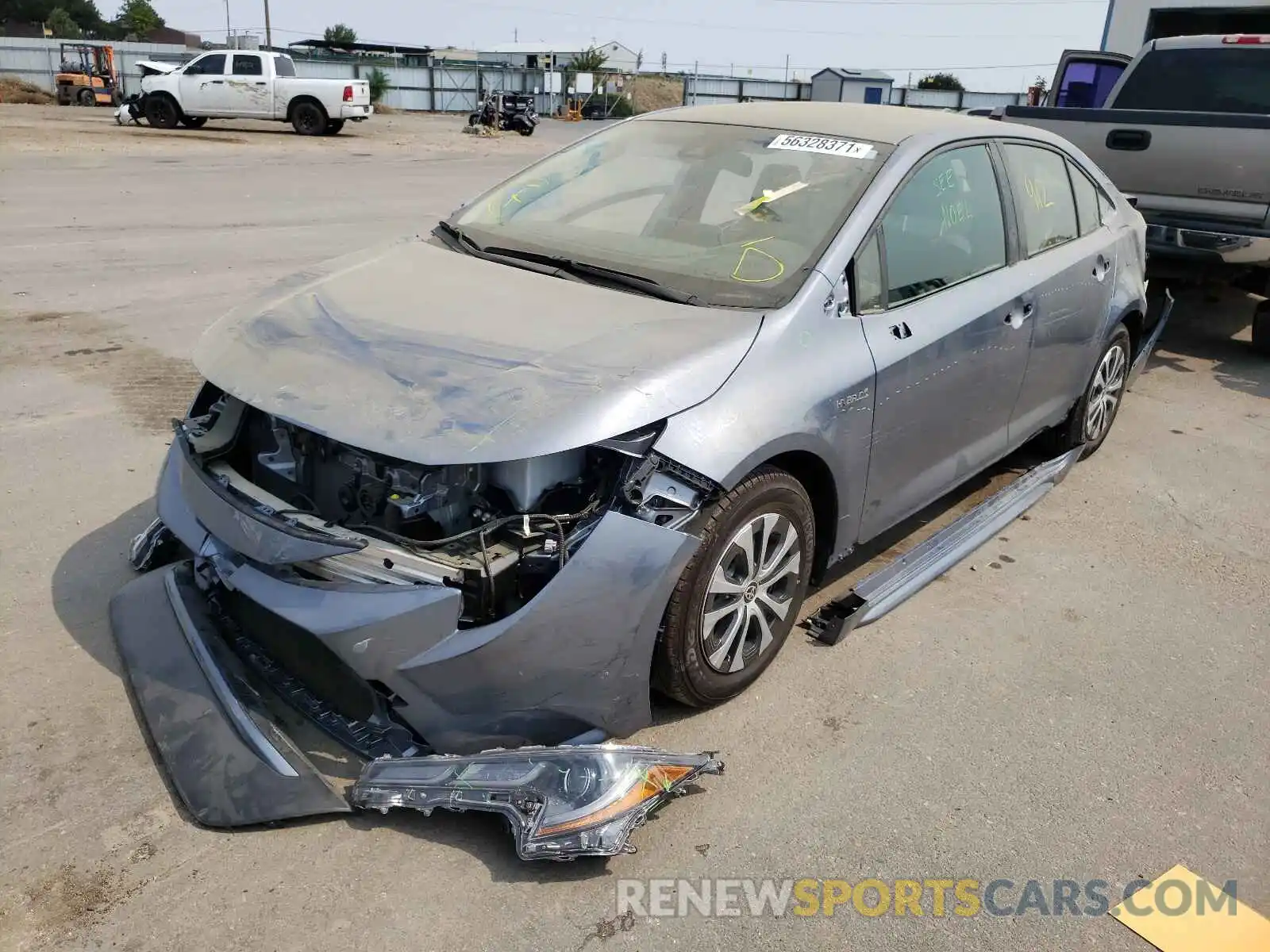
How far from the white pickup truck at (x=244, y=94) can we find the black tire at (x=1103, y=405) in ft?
78.8

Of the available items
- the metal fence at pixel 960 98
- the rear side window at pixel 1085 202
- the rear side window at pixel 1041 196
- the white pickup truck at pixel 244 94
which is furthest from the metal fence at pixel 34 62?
the rear side window at pixel 1041 196

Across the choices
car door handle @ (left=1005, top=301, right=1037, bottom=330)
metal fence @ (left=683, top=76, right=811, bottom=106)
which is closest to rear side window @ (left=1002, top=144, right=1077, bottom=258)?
car door handle @ (left=1005, top=301, right=1037, bottom=330)

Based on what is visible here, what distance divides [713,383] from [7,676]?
2.42 meters

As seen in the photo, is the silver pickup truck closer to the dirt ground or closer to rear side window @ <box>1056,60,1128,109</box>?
the dirt ground

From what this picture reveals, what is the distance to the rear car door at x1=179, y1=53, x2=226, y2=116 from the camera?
24.3 meters

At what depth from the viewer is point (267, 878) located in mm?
2459

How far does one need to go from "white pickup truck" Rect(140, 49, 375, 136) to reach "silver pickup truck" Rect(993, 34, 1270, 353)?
69.3 feet

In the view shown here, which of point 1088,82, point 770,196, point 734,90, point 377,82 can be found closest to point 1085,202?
point 770,196

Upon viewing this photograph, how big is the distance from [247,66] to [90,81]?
1493 cm

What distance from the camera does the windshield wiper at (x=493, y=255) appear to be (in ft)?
11.7

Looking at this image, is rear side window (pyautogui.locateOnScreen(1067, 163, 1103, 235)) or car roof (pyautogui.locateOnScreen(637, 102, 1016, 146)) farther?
rear side window (pyautogui.locateOnScreen(1067, 163, 1103, 235))

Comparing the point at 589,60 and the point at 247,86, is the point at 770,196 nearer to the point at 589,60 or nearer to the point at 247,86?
the point at 247,86

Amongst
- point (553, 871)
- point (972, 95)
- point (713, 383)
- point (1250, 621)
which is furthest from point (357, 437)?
point (972, 95)

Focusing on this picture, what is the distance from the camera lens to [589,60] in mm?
65312
